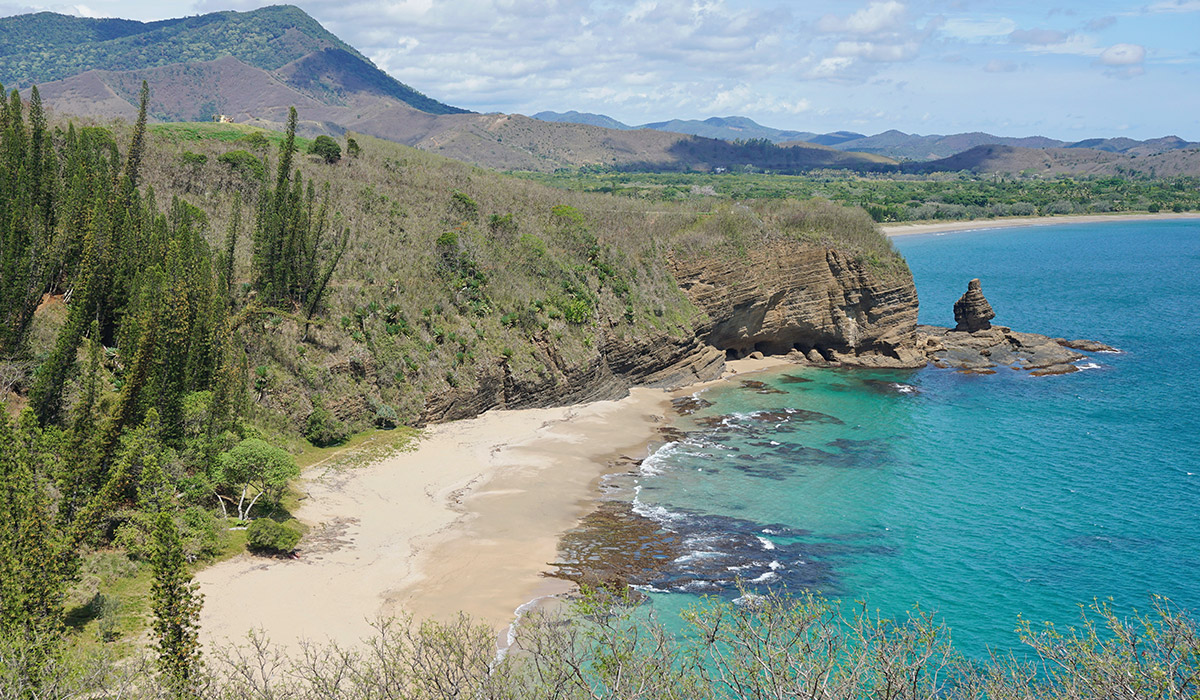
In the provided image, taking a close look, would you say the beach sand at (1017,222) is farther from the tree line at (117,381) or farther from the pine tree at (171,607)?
the pine tree at (171,607)

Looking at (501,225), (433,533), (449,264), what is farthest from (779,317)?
(433,533)

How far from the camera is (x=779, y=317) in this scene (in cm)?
5831

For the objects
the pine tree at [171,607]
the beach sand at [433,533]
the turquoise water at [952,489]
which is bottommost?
the beach sand at [433,533]

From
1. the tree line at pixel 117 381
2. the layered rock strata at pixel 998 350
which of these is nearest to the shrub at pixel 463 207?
the tree line at pixel 117 381

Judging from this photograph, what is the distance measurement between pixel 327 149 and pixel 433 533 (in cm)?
3525

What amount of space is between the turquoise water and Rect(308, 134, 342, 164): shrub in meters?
→ 30.2

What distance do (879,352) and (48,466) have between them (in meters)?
51.6

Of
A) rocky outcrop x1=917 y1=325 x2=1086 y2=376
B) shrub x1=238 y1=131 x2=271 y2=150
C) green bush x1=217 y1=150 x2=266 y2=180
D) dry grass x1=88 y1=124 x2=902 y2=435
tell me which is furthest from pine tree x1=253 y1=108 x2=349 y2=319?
rocky outcrop x1=917 y1=325 x2=1086 y2=376

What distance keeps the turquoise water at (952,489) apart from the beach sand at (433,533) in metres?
3.80

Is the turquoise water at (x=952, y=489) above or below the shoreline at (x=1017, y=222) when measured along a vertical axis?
below

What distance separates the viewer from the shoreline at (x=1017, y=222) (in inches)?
5625

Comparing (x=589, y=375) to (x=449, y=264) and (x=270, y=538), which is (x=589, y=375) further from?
(x=270, y=538)

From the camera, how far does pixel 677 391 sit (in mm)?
50625

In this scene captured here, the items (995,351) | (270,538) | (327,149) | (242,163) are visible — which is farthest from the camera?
(995,351)
